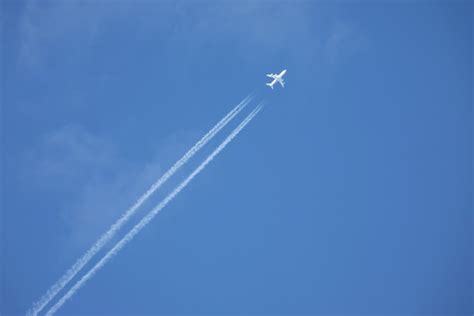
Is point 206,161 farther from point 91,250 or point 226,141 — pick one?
point 91,250

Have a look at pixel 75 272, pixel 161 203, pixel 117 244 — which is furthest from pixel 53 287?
pixel 161 203

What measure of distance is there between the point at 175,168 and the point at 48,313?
58.0ft

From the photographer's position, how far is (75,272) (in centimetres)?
5388

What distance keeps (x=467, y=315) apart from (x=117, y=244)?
3788 cm

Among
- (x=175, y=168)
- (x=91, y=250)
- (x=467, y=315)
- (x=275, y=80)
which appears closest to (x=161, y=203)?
(x=175, y=168)

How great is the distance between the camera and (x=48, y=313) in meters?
51.2

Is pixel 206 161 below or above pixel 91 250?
above

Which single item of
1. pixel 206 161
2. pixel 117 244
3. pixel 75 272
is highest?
pixel 206 161

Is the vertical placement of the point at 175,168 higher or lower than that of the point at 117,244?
higher

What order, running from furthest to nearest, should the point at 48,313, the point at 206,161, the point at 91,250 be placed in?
the point at 206,161, the point at 91,250, the point at 48,313

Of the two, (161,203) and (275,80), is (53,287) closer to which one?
(161,203)

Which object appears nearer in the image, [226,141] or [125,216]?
[125,216]

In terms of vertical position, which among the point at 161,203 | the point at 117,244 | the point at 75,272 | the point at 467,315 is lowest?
the point at 75,272

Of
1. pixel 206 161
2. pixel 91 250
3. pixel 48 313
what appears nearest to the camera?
pixel 48 313
